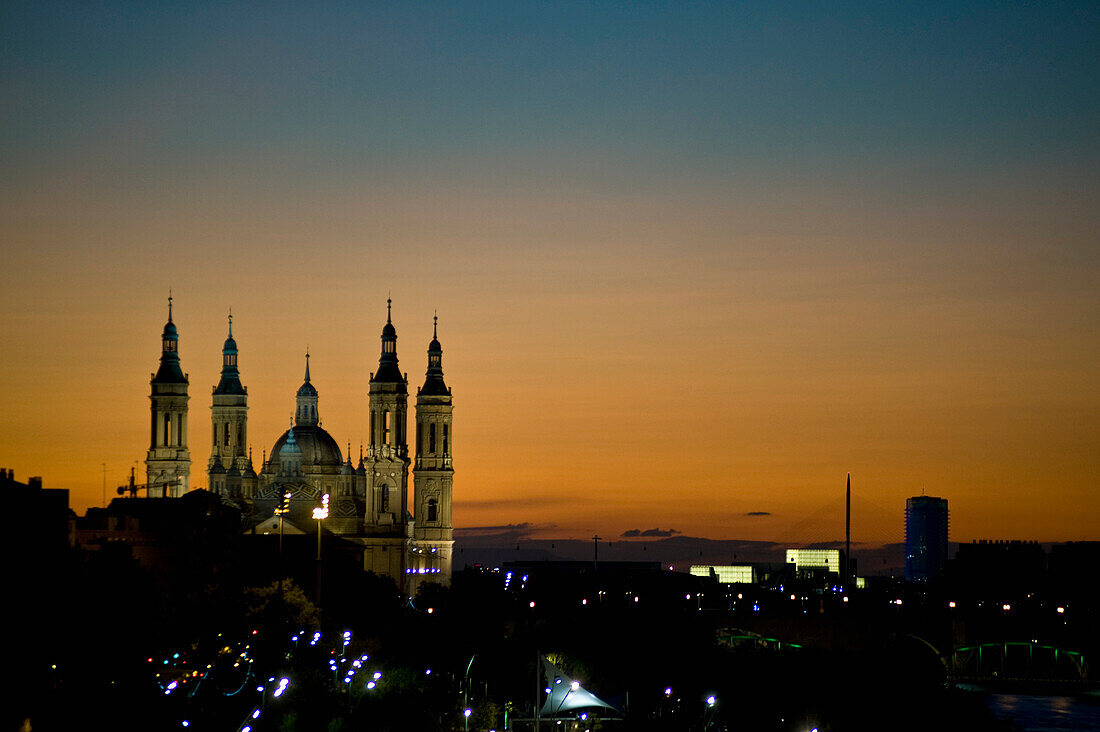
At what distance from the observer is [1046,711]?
158 meters

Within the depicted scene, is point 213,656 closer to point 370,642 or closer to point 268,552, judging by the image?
point 370,642

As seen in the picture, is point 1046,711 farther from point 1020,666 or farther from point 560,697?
point 560,697

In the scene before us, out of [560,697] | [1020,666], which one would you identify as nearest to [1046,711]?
[1020,666]

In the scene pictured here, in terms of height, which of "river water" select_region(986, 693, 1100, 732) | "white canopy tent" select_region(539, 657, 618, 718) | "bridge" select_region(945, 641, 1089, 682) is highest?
"white canopy tent" select_region(539, 657, 618, 718)

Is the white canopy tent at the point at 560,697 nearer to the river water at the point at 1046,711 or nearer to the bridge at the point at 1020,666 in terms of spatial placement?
the river water at the point at 1046,711

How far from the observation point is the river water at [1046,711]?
465 ft

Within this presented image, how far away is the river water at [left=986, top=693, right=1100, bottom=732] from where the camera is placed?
465 ft

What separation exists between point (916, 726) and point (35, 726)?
67.0 m

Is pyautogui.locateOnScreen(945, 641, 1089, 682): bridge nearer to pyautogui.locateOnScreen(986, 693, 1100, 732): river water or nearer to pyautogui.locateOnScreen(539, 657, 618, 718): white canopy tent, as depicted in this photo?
pyautogui.locateOnScreen(986, 693, 1100, 732): river water

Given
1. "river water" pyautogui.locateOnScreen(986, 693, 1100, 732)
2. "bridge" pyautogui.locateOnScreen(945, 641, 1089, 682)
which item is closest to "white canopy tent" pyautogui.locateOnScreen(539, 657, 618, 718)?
"river water" pyautogui.locateOnScreen(986, 693, 1100, 732)

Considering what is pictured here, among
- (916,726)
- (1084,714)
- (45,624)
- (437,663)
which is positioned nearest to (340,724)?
(45,624)

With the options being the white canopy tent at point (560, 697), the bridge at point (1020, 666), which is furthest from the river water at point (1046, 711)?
the white canopy tent at point (560, 697)

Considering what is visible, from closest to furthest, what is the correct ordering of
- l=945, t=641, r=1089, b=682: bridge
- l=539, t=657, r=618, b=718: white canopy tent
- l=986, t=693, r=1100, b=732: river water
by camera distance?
1. l=539, t=657, r=618, b=718: white canopy tent
2. l=986, t=693, r=1100, b=732: river water
3. l=945, t=641, r=1089, b=682: bridge

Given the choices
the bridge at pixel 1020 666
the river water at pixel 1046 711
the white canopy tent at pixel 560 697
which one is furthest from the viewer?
the bridge at pixel 1020 666
